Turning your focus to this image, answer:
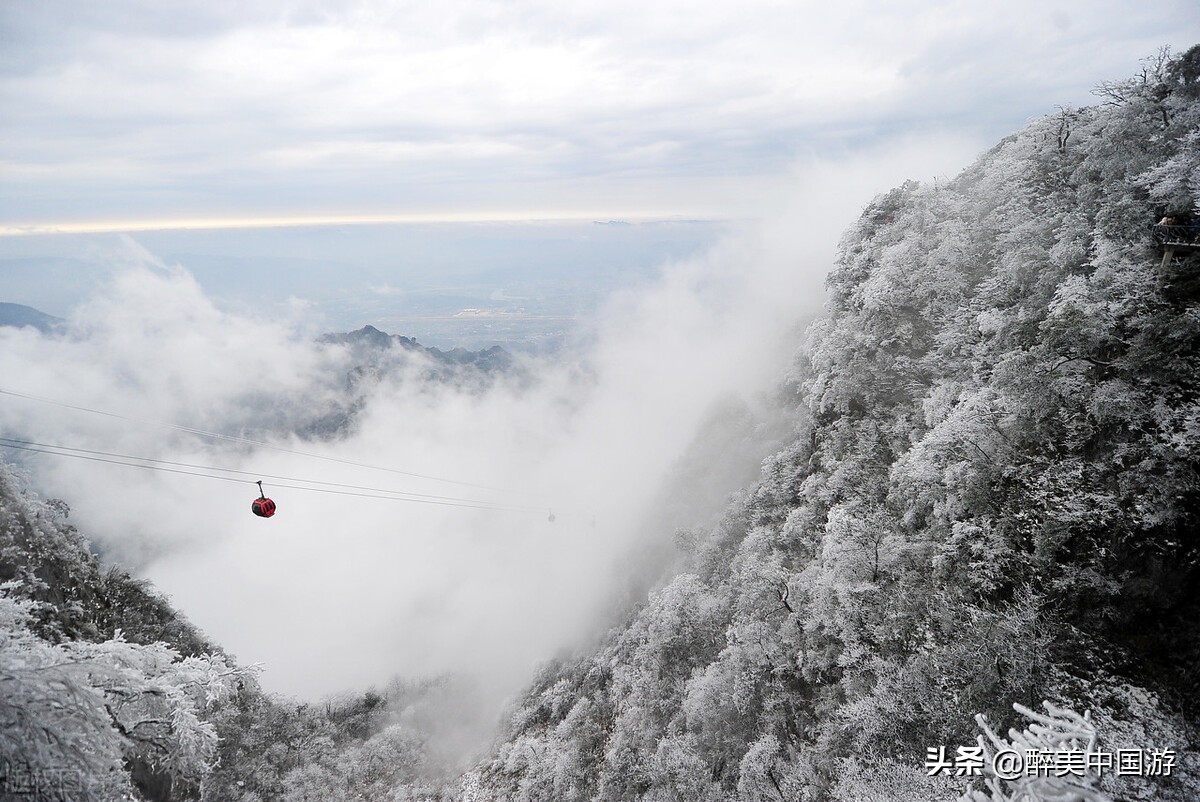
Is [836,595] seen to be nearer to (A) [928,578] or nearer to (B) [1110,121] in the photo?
(A) [928,578]

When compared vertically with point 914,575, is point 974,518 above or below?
above

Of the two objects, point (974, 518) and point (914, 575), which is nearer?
point (974, 518)

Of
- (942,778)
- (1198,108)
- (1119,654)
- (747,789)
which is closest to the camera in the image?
(1119,654)

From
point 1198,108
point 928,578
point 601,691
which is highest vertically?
point 1198,108

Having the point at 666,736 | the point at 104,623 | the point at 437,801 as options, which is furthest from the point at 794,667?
the point at 104,623

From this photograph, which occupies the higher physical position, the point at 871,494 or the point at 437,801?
the point at 871,494
